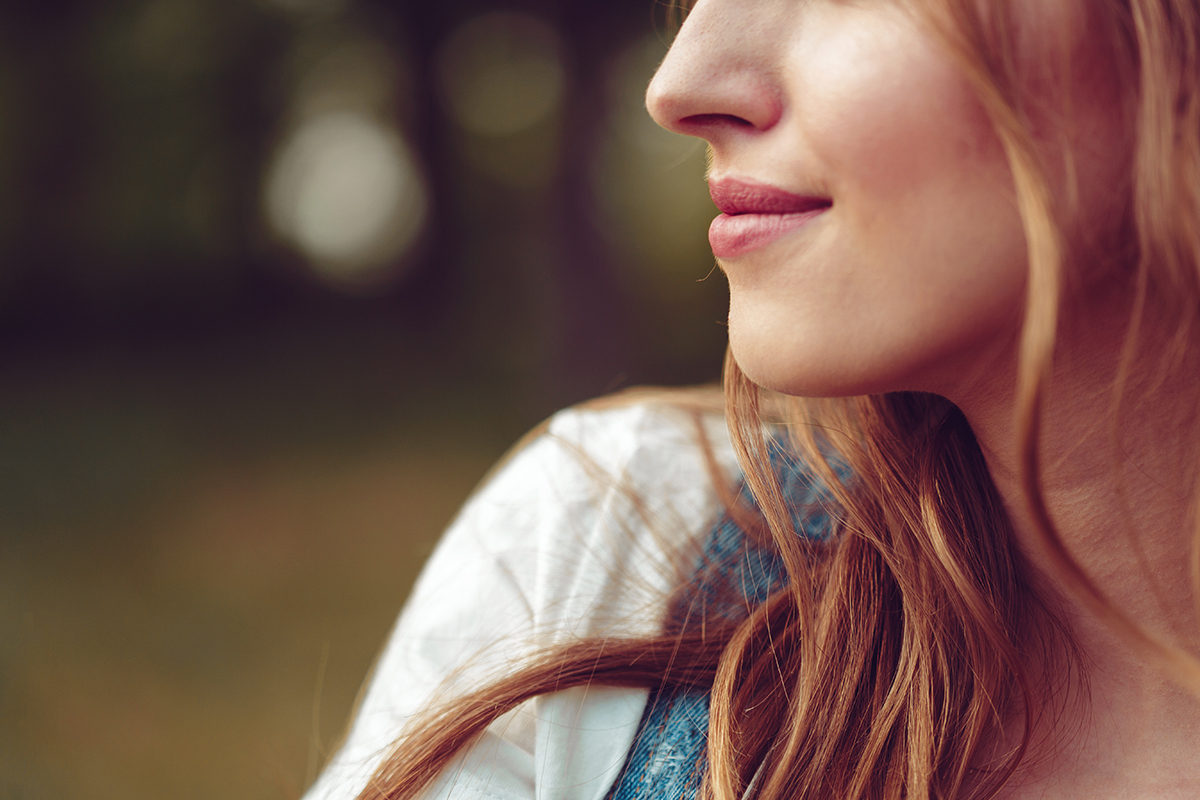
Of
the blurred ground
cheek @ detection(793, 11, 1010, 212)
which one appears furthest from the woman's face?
the blurred ground

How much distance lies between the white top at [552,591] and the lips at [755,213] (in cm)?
43

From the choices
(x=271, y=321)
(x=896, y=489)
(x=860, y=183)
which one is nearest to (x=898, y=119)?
(x=860, y=183)

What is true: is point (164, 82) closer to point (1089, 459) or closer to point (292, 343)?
point (292, 343)

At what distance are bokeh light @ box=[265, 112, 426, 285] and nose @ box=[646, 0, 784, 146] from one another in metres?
6.73

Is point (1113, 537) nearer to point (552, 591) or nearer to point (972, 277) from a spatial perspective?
point (972, 277)

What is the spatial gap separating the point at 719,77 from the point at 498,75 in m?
6.86

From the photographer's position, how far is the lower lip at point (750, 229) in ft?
2.42

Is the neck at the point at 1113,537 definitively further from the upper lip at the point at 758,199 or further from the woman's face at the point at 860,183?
the upper lip at the point at 758,199

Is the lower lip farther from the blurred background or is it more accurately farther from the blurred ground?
the blurred background

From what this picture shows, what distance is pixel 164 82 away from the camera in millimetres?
6215

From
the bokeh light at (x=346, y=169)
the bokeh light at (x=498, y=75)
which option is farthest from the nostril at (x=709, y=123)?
the bokeh light at (x=346, y=169)

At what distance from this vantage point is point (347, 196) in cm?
779

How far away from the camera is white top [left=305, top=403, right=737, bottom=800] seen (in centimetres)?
91

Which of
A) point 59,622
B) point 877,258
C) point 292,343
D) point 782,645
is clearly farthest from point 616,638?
point 292,343
